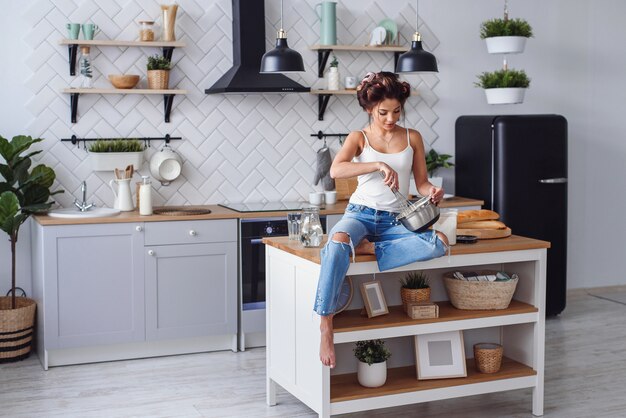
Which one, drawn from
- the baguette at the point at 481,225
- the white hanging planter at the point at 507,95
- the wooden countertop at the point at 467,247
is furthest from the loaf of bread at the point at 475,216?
the white hanging planter at the point at 507,95

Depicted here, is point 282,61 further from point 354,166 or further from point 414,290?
point 414,290

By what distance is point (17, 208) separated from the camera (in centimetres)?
498

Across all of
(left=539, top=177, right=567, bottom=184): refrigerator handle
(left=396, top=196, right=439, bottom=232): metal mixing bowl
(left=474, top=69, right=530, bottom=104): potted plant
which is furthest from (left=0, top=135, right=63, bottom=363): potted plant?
(left=539, top=177, right=567, bottom=184): refrigerator handle

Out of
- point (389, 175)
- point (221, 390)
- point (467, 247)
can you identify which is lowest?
point (221, 390)

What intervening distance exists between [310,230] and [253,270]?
1.49 meters

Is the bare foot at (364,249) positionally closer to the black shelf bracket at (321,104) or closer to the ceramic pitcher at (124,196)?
the ceramic pitcher at (124,196)

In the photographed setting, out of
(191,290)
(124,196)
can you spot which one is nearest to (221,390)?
(191,290)

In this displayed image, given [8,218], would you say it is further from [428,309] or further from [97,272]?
[428,309]

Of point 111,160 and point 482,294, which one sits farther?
point 111,160

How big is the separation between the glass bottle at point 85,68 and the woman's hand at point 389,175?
2.42 metres

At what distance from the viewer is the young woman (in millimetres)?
3711

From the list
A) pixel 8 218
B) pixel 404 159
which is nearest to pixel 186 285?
pixel 8 218

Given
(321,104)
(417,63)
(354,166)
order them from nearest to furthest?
1. (354,166)
2. (417,63)
3. (321,104)

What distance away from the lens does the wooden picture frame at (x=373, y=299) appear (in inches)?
158
